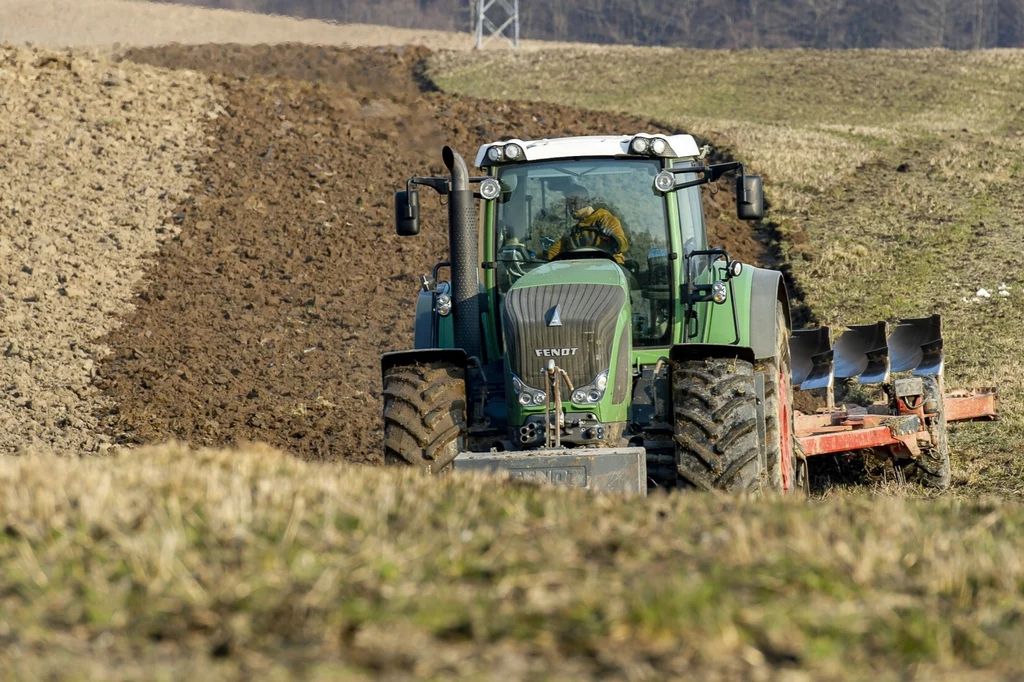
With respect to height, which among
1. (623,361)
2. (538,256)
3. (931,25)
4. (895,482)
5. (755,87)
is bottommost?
(895,482)

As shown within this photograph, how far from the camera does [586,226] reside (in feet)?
26.0

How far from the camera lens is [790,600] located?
355 cm

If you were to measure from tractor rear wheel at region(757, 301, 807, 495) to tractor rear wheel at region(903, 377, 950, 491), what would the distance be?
1.29 meters

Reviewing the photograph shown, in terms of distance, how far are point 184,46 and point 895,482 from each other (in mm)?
39007

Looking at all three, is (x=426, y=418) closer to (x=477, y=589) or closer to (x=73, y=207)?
(x=477, y=589)

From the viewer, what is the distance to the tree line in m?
85.3

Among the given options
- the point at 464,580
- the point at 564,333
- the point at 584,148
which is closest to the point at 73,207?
the point at 584,148

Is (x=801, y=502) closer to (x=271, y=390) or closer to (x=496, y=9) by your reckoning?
(x=271, y=390)

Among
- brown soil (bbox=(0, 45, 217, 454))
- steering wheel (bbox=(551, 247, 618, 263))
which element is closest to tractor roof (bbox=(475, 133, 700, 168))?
steering wheel (bbox=(551, 247, 618, 263))

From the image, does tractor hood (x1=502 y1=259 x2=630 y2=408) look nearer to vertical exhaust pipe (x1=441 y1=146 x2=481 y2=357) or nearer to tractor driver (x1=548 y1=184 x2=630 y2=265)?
vertical exhaust pipe (x1=441 y1=146 x2=481 y2=357)

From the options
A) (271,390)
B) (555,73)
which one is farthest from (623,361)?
(555,73)

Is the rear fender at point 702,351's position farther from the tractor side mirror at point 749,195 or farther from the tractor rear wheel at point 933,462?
the tractor rear wheel at point 933,462

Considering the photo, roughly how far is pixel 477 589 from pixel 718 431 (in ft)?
10.4

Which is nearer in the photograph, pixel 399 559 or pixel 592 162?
pixel 399 559
